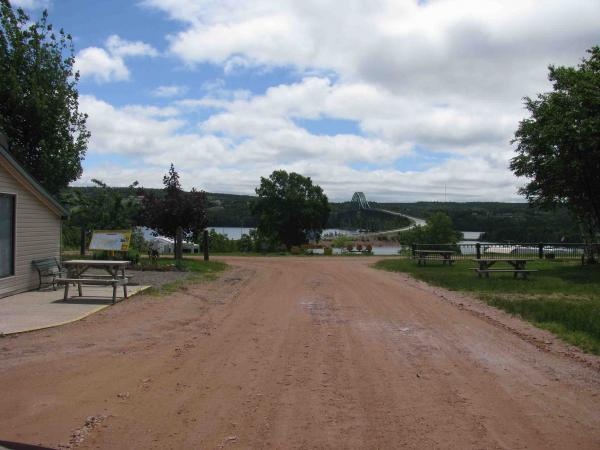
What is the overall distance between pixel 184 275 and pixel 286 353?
38.0 feet

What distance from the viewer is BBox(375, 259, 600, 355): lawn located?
967 centimetres

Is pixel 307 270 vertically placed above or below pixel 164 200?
below

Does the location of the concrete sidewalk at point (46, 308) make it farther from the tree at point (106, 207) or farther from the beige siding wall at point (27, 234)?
the tree at point (106, 207)

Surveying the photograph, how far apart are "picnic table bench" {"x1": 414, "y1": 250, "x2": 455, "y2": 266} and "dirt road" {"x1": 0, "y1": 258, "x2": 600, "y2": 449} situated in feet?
41.2

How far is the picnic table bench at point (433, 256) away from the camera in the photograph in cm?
2347

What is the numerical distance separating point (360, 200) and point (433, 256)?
49597mm

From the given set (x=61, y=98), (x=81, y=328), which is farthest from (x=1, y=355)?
(x=61, y=98)

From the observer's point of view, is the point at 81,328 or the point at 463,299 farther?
the point at 463,299

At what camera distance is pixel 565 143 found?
20.5 meters

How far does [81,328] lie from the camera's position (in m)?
9.48

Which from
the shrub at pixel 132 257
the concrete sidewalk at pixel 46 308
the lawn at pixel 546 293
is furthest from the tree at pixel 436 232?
the concrete sidewalk at pixel 46 308

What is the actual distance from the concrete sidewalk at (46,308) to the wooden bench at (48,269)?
448 mm

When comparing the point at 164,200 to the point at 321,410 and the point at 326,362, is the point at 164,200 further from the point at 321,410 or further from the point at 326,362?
the point at 321,410

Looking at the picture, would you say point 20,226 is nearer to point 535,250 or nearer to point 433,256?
point 433,256
